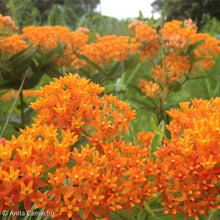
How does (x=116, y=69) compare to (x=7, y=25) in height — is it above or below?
below

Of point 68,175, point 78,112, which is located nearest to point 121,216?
point 68,175

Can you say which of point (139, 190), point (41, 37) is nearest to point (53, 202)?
point (139, 190)

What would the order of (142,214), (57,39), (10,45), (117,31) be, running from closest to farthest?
(142,214)
(10,45)
(57,39)
(117,31)

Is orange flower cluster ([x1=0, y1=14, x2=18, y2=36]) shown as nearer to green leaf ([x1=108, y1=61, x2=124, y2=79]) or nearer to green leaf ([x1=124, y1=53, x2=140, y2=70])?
green leaf ([x1=108, y1=61, x2=124, y2=79])

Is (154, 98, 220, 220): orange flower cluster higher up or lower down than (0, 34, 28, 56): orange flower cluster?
lower down

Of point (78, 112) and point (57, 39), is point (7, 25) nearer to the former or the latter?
point (57, 39)

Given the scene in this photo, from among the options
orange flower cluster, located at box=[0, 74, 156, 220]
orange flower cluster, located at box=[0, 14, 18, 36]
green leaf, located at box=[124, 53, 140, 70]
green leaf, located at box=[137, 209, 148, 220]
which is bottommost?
green leaf, located at box=[137, 209, 148, 220]

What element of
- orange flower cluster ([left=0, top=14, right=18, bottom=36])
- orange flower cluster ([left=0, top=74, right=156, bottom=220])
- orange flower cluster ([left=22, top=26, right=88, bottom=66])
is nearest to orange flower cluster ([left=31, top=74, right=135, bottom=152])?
orange flower cluster ([left=0, top=74, right=156, bottom=220])

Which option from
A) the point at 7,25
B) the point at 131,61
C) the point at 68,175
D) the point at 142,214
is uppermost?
the point at 7,25

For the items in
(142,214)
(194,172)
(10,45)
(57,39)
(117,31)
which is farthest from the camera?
(117,31)

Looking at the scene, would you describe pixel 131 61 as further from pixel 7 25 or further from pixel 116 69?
pixel 7 25

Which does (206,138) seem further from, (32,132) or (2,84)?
(2,84)

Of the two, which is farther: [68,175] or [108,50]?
[108,50]

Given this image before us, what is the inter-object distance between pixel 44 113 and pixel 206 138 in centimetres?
44
